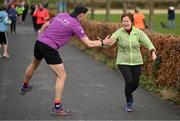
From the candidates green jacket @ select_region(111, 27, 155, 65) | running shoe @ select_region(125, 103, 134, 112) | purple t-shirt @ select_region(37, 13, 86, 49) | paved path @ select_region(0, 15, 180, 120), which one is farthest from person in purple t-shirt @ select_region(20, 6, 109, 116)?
running shoe @ select_region(125, 103, 134, 112)

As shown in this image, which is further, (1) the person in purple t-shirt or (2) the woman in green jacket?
(2) the woman in green jacket

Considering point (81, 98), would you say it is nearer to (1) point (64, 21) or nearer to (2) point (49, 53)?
(2) point (49, 53)

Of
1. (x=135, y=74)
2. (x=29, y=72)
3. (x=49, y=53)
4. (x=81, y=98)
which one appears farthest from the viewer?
(x=81, y=98)

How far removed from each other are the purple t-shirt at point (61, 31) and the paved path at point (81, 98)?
1.22 metres

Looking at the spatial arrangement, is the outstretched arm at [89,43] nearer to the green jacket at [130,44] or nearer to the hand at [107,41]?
the hand at [107,41]

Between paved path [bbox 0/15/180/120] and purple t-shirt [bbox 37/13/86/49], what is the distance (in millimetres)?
1220

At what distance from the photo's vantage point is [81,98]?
10.5 m

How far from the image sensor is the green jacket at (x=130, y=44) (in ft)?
30.3

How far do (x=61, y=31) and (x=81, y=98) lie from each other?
7.03 feet

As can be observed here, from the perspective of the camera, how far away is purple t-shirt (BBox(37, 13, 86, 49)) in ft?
28.6

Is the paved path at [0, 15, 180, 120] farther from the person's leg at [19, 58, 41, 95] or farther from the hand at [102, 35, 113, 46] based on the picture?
the hand at [102, 35, 113, 46]

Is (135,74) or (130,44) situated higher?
(130,44)

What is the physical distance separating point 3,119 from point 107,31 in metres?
9.11

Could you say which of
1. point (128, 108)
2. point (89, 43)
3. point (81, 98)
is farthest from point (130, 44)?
point (81, 98)
